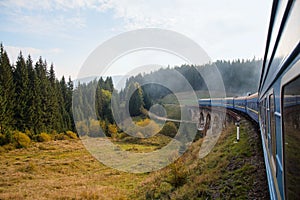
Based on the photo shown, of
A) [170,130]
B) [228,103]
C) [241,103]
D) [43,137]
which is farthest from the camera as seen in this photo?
[170,130]

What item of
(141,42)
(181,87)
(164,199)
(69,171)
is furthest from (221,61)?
(164,199)

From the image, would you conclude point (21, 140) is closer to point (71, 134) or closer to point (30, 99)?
point (30, 99)

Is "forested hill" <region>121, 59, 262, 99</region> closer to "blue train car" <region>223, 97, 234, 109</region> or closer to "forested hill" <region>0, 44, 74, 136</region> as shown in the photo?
"forested hill" <region>0, 44, 74, 136</region>

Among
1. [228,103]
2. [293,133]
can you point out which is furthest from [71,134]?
[293,133]

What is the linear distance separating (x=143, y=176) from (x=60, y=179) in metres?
5.53

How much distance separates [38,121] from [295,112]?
37.1 m

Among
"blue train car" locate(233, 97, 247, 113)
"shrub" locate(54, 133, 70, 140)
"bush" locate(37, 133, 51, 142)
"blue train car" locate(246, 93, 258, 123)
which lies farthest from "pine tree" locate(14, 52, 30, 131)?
"blue train car" locate(246, 93, 258, 123)

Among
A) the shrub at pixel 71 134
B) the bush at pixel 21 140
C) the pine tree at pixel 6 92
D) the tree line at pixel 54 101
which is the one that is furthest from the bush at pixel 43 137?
the shrub at pixel 71 134

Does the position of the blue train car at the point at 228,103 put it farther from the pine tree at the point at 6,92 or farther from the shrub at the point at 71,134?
the pine tree at the point at 6,92

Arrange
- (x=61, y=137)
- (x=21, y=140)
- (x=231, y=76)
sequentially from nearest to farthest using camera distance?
(x=21, y=140) < (x=61, y=137) < (x=231, y=76)

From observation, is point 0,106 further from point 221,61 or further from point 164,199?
point 221,61

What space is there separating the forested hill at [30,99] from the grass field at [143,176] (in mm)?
4804

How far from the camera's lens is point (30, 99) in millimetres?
34188

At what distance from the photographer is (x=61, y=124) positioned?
39.4m
